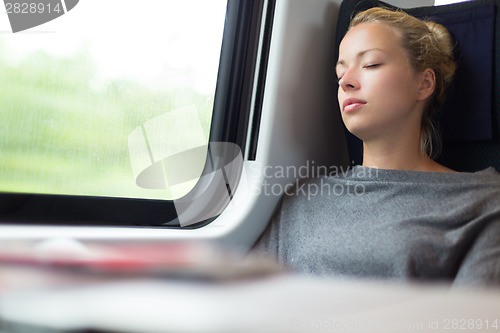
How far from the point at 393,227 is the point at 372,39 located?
583mm

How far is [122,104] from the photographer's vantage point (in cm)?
152

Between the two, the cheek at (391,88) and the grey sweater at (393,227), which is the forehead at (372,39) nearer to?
the cheek at (391,88)

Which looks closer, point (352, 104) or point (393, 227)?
point (393, 227)

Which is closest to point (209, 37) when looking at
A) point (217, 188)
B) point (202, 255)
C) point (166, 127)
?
point (166, 127)

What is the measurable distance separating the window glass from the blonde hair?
Answer: 52 cm

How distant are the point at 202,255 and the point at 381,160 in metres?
1.28

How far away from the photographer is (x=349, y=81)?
1685 mm

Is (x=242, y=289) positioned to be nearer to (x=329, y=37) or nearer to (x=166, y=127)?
(x=166, y=127)

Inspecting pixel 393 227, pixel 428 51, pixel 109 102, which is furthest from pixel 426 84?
pixel 109 102

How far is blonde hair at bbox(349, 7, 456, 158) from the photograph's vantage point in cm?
170

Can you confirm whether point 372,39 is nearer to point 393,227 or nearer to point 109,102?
point 393,227

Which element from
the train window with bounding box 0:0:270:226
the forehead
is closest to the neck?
the forehead

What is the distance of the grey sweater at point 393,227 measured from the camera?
52.6 inches

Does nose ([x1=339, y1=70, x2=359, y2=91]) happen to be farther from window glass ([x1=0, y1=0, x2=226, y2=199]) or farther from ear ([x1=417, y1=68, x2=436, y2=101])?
window glass ([x1=0, y1=0, x2=226, y2=199])
